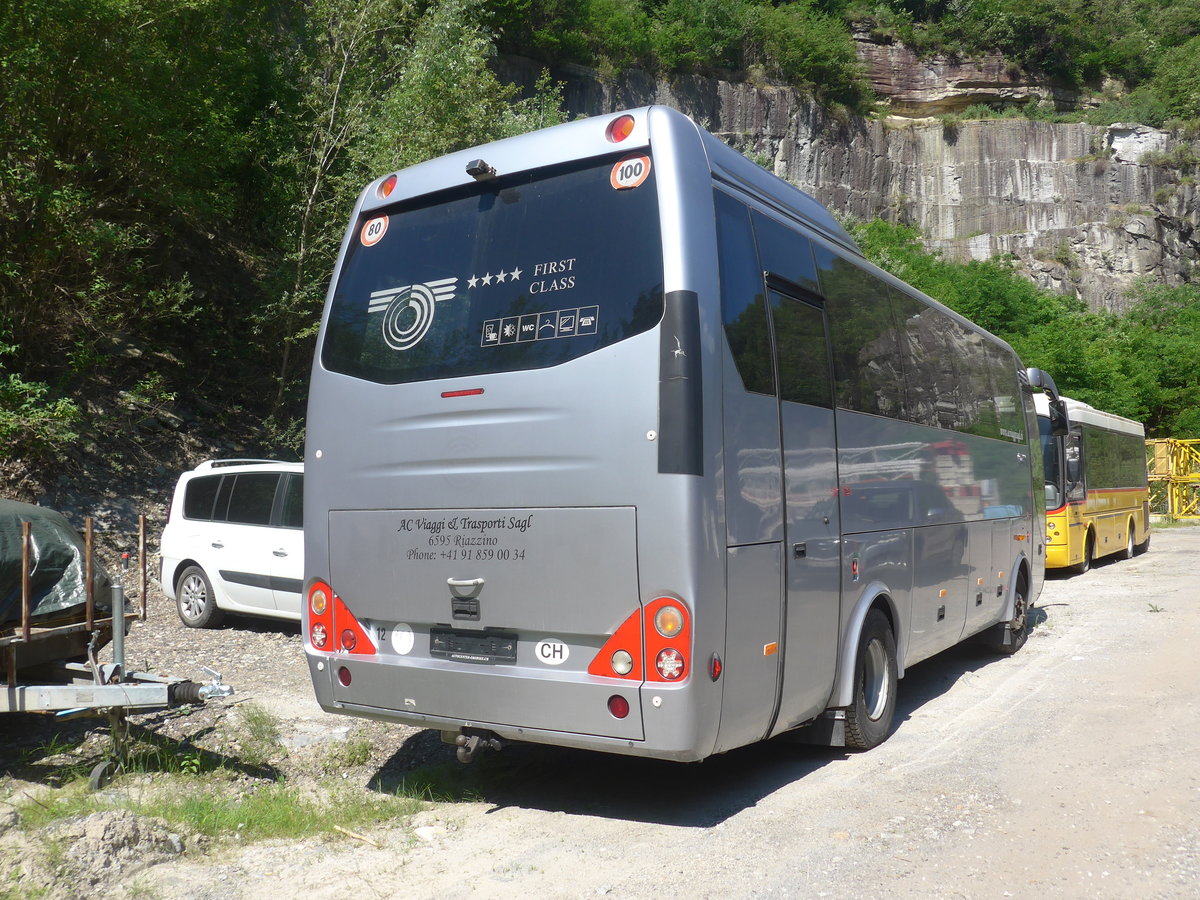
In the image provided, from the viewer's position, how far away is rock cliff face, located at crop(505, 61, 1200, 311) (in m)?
65.7

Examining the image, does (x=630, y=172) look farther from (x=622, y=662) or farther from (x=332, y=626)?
(x=332, y=626)

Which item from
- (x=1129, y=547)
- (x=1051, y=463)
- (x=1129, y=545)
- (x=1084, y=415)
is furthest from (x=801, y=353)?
(x=1129, y=547)

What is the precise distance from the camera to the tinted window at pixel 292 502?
10.0 metres

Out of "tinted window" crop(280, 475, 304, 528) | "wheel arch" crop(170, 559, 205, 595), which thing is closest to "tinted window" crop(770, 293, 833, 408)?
"tinted window" crop(280, 475, 304, 528)

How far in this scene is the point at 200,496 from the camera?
11.1 m

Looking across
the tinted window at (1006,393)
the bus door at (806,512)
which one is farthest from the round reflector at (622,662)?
the tinted window at (1006,393)

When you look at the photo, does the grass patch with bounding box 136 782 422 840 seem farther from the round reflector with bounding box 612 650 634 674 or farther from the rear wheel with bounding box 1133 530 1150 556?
the rear wheel with bounding box 1133 530 1150 556

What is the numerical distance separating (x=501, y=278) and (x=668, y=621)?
6.65 feet

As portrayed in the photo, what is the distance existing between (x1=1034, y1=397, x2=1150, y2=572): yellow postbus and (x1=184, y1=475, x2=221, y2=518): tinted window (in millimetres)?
12114

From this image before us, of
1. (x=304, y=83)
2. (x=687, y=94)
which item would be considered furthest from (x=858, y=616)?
(x=687, y=94)

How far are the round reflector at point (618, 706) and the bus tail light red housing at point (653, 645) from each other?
0.33 ft

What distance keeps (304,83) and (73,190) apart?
6.33 meters

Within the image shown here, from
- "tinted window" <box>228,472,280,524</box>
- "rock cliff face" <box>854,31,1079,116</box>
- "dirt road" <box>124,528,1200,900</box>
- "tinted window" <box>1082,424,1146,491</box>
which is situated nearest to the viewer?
"dirt road" <box>124,528,1200,900</box>

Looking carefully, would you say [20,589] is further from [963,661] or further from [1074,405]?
[1074,405]
